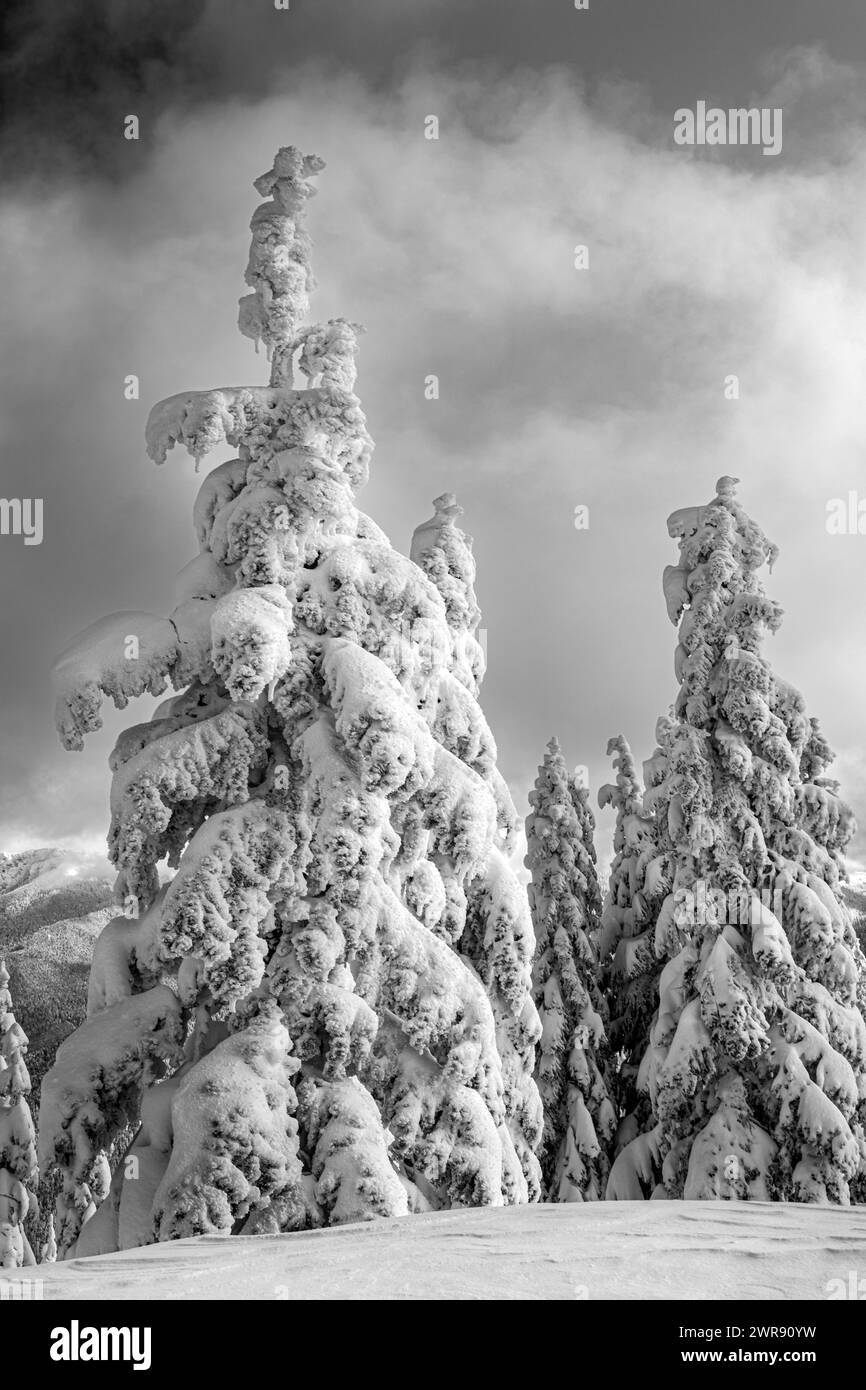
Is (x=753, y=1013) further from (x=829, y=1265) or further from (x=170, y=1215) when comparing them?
(x=829, y=1265)

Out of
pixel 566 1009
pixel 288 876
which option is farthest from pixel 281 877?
pixel 566 1009

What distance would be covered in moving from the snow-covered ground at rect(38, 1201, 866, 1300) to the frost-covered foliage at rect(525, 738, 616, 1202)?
1615 centimetres

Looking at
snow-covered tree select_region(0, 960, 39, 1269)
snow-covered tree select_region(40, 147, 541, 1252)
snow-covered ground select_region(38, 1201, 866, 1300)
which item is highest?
snow-covered tree select_region(40, 147, 541, 1252)

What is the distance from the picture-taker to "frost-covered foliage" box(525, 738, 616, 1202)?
843 inches

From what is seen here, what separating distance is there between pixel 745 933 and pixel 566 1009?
575cm

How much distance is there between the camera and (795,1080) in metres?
16.4

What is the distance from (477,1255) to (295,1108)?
15.7 feet

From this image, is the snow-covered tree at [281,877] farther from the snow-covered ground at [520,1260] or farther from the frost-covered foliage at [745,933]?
the frost-covered foliage at [745,933]

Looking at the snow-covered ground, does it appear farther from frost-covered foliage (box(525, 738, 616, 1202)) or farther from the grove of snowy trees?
frost-covered foliage (box(525, 738, 616, 1202))

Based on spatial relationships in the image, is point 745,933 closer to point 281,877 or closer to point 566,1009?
point 566,1009

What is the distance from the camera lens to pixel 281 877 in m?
9.70

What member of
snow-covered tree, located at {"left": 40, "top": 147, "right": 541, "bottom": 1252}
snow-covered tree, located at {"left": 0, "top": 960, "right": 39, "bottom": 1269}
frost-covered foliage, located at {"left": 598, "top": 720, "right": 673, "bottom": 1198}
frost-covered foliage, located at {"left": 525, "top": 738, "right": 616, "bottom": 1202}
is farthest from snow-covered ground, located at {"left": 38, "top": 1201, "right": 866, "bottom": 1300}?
snow-covered tree, located at {"left": 0, "top": 960, "right": 39, "bottom": 1269}

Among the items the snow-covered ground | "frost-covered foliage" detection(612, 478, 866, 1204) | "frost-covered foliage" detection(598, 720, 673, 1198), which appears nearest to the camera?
the snow-covered ground

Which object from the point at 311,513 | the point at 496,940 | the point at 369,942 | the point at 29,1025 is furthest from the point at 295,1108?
the point at 29,1025
